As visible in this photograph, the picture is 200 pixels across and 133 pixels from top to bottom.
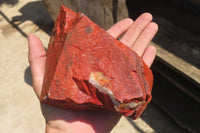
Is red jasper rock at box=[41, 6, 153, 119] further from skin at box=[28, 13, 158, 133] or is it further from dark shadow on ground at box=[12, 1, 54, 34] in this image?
dark shadow on ground at box=[12, 1, 54, 34]

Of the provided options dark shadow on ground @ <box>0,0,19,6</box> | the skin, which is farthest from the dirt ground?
the skin

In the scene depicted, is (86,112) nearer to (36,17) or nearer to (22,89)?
(22,89)

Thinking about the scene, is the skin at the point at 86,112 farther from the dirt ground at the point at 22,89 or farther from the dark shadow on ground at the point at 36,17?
the dark shadow on ground at the point at 36,17

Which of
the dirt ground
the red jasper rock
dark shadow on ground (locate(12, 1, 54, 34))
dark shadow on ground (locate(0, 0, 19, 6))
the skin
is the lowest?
the dirt ground

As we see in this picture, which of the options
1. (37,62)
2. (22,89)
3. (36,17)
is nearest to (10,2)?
(36,17)

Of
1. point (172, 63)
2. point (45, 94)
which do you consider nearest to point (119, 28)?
point (172, 63)
